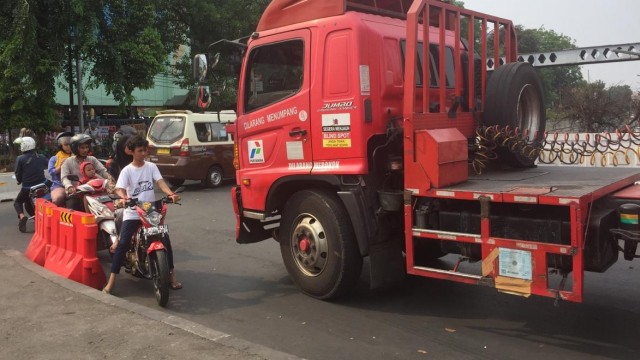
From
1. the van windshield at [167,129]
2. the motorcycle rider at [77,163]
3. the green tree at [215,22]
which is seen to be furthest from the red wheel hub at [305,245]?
the green tree at [215,22]

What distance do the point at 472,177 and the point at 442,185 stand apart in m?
0.74

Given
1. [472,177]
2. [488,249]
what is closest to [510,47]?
[472,177]

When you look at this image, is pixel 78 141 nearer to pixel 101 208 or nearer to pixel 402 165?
pixel 101 208

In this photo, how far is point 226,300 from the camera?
Answer: 548cm

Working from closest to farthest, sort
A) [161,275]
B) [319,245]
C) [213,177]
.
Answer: [161,275] < [319,245] < [213,177]

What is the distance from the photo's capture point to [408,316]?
4922 mm

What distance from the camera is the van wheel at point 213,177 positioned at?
574 inches

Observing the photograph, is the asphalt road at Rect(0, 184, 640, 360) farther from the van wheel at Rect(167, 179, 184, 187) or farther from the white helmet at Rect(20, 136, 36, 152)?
the van wheel at Rect(167, 179, 184, 187)

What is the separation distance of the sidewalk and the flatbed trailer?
1615 millimetres

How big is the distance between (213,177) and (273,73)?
944 cm

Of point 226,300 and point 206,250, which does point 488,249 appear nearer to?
point 226,300

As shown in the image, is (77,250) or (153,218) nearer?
(153,218)

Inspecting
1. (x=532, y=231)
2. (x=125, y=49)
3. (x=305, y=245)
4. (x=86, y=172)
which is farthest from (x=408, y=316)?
(x=125, y=49)

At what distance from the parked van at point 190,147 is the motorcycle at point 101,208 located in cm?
710
